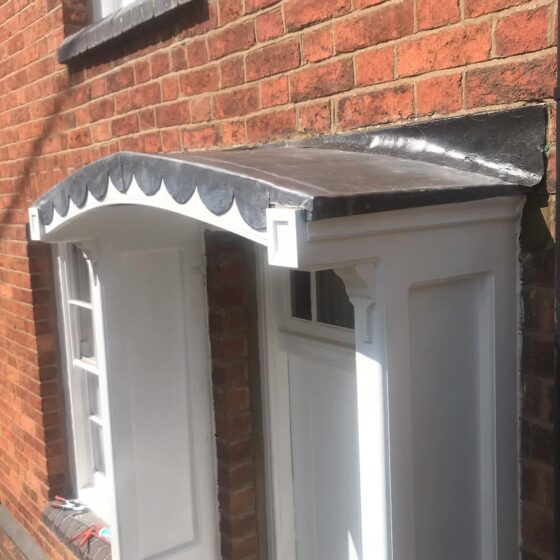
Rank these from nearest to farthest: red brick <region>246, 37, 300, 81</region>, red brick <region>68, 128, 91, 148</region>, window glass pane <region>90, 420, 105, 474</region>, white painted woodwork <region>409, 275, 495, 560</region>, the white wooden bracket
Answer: the white wooden bracket → white painted woodwork <region>409, 275, 495, 560</region> → red brick <region>246, 37, 300, 81</region> → red brick <region>68, 128, 91, 148</region> → window glass pane <region>90, 420, 105, 474</region>

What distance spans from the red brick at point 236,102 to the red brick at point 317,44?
302 mm

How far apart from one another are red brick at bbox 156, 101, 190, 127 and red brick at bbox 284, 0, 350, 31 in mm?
728

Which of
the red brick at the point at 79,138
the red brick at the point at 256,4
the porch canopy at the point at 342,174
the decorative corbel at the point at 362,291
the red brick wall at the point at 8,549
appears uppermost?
the red brick at the point at 256,4

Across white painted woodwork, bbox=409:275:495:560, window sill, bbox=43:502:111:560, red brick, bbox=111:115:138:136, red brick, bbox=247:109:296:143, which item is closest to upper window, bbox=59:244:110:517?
window sill, bbox=43:502:111:560

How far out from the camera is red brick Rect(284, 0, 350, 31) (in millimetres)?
2129

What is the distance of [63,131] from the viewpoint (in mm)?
3934

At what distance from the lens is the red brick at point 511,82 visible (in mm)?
1620

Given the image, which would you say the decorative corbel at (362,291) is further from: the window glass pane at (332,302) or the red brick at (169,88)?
the red brick at (169,88)

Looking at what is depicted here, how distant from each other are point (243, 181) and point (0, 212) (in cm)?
390

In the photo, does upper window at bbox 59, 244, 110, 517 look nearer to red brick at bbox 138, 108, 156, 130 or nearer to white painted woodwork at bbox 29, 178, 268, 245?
red brick at bbox 138, 108, 156, 130

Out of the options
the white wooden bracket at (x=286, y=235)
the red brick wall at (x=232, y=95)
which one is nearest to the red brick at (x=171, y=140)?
the red brick wall at (x=232, y=95)

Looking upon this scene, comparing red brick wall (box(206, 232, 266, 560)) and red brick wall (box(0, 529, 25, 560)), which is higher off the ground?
red brick wall (box(206, 232, 266, 560))

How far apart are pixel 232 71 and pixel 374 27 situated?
74cm

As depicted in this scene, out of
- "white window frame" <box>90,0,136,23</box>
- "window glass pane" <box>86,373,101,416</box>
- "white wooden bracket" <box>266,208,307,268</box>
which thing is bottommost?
"window glass pane" <box>86,373,101,416</box>
